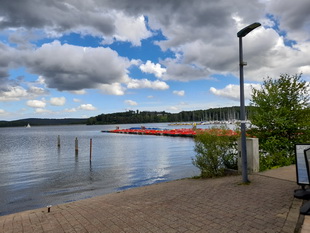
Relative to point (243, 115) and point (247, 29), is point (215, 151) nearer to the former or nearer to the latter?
point (243, 115)

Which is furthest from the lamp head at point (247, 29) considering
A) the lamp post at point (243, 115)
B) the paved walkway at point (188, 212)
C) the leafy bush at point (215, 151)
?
the paved walkway at point (188, 212)

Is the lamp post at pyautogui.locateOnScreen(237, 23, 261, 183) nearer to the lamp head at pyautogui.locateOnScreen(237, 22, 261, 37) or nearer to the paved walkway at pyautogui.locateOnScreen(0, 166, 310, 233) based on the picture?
the lamp head at pyautogui.locateOnScreen(237, 22, 261, 37)

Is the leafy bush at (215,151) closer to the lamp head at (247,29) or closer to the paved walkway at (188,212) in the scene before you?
the paved walkway at (188,212)

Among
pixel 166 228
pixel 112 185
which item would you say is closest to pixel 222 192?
A: pixel 166 228

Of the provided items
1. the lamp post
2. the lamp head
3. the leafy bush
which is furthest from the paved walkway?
the lamp head

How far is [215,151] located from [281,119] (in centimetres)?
335

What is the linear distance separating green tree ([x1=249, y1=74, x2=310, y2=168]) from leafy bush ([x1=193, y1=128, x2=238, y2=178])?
58.8 inches

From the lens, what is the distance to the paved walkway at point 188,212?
479cm

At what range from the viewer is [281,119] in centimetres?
1068

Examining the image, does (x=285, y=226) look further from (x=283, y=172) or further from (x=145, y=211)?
(x=283, y=172)

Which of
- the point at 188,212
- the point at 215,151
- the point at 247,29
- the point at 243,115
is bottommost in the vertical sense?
the point at 188,212

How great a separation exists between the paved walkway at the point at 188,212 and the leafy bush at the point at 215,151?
1936 millimetres

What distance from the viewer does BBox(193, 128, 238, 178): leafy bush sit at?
9906mm

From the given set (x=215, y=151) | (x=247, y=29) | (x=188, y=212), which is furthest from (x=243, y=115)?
(x=188, y=212)
